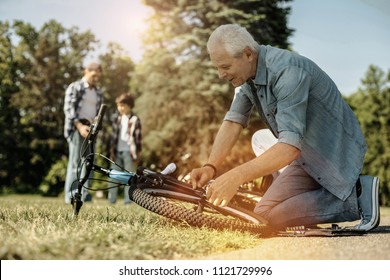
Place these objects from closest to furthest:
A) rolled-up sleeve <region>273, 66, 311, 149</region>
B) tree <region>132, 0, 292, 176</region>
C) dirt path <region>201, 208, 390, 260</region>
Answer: dirt path <region>201, 208, 390, 260</region>
rolled-up sleeve <region>273, 66, 311, 149</region>
tree <region>132, 0, 292, 176</region>

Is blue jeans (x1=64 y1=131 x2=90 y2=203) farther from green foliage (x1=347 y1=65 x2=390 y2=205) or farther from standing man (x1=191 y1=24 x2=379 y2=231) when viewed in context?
green foliage (x1=347 y1=65 x2=390 y2=205)

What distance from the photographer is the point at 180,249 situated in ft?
7.64

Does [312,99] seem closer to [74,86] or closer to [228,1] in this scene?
[74,86]

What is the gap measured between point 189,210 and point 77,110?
3620 mm

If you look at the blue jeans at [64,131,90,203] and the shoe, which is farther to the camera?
the blue jeans at [64,131,90,203]

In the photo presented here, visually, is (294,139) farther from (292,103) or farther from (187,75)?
(187,75)

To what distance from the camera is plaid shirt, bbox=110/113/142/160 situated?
7391mm

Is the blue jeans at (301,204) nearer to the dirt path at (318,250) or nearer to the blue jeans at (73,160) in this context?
the dirt path at (318,250)

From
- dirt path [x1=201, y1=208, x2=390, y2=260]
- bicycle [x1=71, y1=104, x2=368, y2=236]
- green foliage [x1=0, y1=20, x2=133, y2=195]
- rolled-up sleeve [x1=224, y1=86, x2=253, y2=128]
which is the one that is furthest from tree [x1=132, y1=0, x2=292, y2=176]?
dirt path [x1=201, y1=208, x2=390, y2=260]

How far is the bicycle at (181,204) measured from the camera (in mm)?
2986

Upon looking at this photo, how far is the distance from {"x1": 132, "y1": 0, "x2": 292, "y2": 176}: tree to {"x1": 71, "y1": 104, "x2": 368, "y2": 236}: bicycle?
11967 mm

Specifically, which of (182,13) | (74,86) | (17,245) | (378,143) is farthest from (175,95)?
(17,245)
